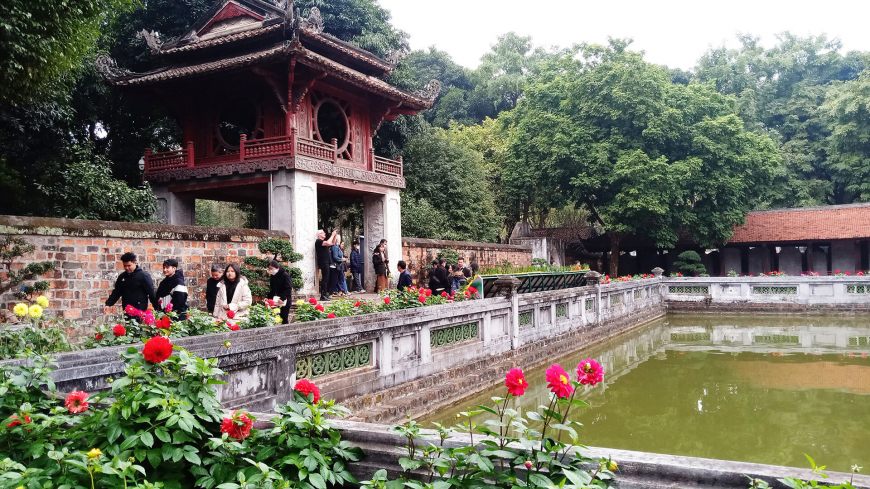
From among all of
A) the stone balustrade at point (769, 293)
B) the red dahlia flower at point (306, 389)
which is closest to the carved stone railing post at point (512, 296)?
the red dahlia flower at point (306, 389)

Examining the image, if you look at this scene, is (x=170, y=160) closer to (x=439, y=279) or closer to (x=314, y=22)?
(x=314, y=22)

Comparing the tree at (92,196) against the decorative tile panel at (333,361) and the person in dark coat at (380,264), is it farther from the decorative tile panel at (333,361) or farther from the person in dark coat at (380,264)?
the decorative tile panel at (333,361)

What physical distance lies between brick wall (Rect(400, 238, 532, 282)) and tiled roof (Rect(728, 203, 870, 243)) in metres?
9.85

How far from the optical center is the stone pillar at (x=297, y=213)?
42.6 feet

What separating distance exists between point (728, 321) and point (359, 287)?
1040cm

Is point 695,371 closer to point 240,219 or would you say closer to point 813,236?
point 813,236

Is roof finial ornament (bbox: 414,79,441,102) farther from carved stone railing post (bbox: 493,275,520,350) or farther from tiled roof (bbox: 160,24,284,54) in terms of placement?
carved stone railing post (bbox: 493,275,520,350)

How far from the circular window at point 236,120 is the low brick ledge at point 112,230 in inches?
165

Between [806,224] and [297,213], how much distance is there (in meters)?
21.7

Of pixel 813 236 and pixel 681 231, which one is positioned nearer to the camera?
pixel 813 236

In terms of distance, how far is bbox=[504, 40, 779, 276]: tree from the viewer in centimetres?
2286

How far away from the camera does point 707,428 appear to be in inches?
255

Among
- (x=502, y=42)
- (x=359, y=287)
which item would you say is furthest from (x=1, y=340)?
(x=502, y=42)

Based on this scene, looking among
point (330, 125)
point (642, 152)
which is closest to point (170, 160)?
point (330, 125)
